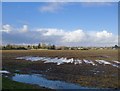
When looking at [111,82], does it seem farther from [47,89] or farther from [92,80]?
[47,89]

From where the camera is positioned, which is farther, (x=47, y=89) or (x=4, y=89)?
(x=47, y=89)

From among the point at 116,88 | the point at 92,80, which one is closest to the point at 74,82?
the point at 92,80

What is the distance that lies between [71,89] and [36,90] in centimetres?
369

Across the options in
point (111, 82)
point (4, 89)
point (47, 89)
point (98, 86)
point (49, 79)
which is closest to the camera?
point (4, 89)

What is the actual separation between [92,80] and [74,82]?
2.76 meters

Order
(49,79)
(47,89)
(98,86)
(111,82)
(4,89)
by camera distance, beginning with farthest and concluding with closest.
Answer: (49,79) < (111,82) < (98,86) < (47,89) < (4,89)

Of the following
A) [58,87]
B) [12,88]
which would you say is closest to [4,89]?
[12,88]

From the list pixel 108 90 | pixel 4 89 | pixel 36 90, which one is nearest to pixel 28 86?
pixel 36 90

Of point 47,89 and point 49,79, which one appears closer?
point 47,89

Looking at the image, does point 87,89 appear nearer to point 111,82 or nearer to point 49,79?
point 111,82

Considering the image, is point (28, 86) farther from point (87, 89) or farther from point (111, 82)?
point (111, 82)

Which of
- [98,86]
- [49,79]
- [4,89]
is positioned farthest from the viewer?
[49,79]

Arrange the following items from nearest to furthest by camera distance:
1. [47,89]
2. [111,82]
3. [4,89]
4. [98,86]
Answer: [4,89], [47,89], [98,86], [111,82]

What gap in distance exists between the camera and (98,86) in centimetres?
3266
